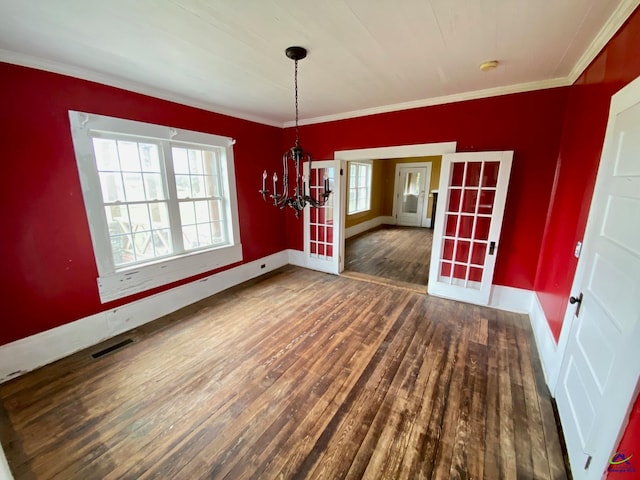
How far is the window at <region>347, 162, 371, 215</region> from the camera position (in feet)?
23.5

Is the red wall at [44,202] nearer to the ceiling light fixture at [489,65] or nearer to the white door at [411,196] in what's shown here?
the ceiling light fixture at [489,65]

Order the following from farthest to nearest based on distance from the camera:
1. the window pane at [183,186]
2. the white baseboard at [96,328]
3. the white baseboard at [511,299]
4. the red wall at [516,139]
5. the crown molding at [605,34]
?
the window pane at [183,186] → the white baseboard at [511,299] → the red wall at [516,139] → the white baseboard at [96,328] → the crown molding at [605,34]

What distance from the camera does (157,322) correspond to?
306 centimetres

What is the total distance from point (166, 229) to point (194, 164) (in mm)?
975

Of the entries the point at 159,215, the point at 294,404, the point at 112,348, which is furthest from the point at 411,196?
the point at 112,348

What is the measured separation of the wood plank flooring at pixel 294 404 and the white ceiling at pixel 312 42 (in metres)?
2.66

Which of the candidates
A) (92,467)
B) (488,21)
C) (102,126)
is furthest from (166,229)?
(488,21)

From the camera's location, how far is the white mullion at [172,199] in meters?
3.08

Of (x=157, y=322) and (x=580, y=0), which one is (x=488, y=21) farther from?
(x=157, y=322)

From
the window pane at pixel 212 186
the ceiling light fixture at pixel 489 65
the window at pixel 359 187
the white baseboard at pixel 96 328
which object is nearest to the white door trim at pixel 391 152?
the ceiling light fixture at pixel 489 65

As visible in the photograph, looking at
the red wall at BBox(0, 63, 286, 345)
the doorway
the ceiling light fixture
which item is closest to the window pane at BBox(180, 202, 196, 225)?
the red wall at BBox(0, 63, 286, 345)

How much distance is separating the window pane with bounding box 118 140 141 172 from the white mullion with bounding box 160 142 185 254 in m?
0.26

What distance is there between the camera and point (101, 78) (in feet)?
8.07

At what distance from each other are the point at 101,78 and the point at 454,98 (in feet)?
12.8
